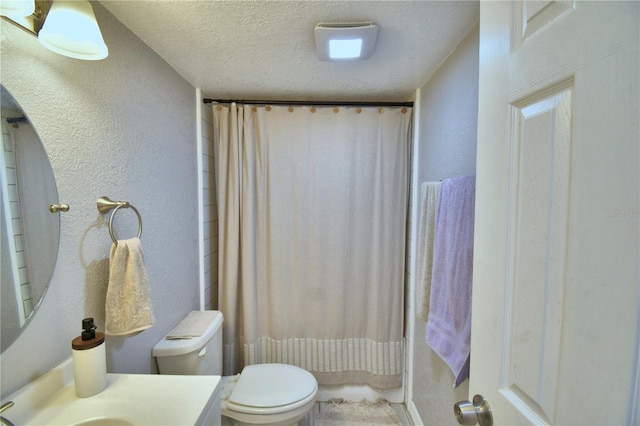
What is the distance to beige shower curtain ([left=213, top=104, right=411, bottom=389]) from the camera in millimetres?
1805

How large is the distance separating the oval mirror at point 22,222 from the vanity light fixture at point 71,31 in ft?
0.61

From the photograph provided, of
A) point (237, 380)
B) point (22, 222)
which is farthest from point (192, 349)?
point (22, 222)

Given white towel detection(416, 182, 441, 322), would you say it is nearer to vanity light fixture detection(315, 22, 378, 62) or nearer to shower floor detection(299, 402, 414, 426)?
vanity light fixture detection(315, 22, 378, 62)

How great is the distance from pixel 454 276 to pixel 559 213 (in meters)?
0.65

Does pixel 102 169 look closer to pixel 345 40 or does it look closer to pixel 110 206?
pixel 110 206

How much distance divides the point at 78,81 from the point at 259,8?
0.68 meters

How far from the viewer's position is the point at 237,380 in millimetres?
1578

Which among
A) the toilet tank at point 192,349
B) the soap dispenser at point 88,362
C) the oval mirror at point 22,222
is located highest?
the oval mirror at point 22,222

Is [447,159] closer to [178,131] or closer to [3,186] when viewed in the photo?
[178,131]

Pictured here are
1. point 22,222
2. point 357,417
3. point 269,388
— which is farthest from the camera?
point 357,417

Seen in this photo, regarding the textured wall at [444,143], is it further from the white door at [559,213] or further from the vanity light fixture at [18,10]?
the vanity light fixture at [18,10]

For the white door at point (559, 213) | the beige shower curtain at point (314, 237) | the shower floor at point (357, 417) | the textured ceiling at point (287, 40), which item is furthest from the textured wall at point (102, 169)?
the white door at point (559, 213)

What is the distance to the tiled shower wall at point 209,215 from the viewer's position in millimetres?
1791

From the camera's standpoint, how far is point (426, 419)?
153 cm
